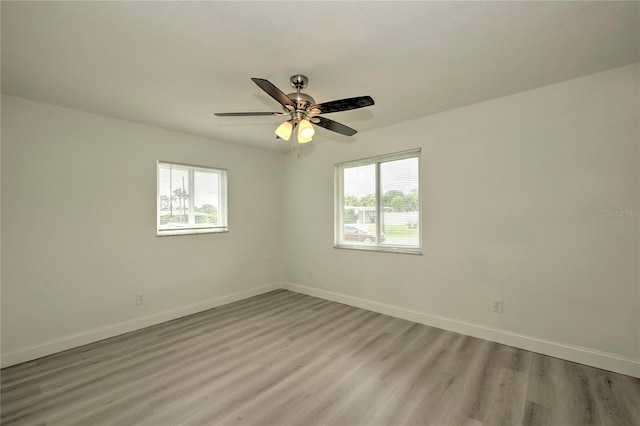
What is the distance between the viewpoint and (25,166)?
2.60 meters

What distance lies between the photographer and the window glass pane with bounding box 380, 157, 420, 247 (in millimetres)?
3488

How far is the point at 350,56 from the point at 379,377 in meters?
2.52

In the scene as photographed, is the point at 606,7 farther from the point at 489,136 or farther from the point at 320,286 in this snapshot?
the point at 320,286

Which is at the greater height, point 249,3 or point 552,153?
point 249,3

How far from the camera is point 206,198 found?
406 cm

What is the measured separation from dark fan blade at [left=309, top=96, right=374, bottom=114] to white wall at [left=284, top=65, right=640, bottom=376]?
1683 mm

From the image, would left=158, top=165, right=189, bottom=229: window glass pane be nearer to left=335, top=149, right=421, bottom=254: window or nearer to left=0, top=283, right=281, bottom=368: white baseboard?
left=0, top=283, right=281, bottom=368: white baseboard

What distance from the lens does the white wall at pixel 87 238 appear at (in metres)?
2.55

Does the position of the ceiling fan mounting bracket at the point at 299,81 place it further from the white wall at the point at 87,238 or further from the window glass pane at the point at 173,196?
the window glass pane at the point at 173,196

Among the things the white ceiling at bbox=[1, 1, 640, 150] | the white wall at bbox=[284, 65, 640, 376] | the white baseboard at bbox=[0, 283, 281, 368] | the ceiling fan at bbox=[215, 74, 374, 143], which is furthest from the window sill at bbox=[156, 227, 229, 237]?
the white wall at bbox=[284, 65, 640, 376]

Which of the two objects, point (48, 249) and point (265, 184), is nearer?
point (48, 249)

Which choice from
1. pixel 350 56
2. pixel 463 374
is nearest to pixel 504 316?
pixel 463 374

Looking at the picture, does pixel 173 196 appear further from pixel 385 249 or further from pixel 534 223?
pixel 534 223

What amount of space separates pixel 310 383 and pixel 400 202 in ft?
7.87
